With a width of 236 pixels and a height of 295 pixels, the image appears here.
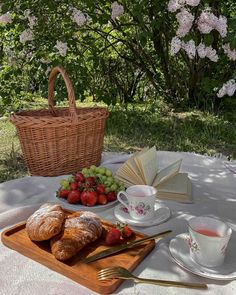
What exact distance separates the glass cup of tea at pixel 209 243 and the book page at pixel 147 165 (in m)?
0.50

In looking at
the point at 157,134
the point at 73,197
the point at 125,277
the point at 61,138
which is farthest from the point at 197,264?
the point at 157,134

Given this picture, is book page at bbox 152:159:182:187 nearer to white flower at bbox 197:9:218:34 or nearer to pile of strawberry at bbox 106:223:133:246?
pile of strawberry at bbox 106:223:133:246

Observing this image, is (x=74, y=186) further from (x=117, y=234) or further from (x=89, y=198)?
(x=117, y=234)

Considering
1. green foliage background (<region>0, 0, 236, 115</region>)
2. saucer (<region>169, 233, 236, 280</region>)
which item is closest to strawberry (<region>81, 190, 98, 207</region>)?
saucer (<region>169, 233, 236, 280</region>)

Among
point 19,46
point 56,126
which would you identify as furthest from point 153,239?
point 19,46

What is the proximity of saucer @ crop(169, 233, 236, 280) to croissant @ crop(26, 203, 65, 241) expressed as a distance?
320 millimetres

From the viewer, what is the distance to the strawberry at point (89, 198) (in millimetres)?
1313

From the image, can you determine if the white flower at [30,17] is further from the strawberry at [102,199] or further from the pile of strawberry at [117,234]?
the pile of strawberry at [117,234]

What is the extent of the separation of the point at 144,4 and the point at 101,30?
48.6 inches

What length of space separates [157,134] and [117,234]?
2284 mm

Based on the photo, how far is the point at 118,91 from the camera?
5.20 m

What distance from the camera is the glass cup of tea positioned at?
0.92 metres

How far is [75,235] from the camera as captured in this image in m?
0.99

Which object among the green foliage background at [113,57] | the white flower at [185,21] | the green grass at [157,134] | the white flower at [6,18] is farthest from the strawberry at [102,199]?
the white flower at [6,18]
